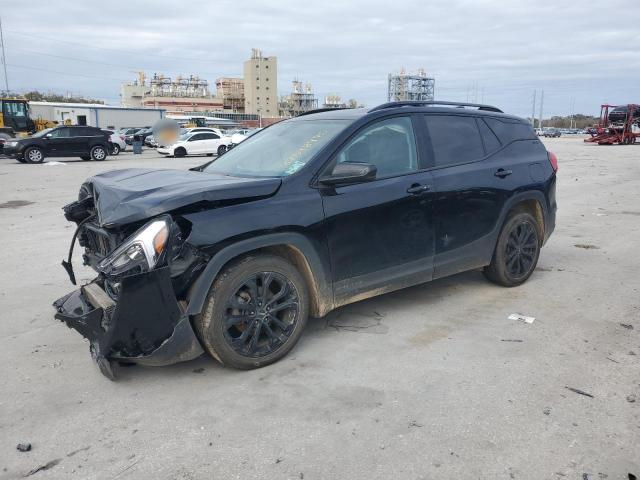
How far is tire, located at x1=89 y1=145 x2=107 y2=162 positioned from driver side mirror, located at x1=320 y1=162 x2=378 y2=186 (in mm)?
24510

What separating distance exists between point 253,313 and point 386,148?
1811 mm

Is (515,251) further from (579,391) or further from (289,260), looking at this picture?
(289,260)

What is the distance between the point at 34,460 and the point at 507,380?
2836mm

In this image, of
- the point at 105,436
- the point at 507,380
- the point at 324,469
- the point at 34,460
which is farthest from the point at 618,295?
the point at 34,460

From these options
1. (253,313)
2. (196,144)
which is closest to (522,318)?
(253,313)

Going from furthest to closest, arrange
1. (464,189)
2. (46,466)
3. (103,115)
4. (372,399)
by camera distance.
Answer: (103,115) < (464,189) < (372,399) < (46,466)

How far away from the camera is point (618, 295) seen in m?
5.22

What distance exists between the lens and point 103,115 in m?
51.5

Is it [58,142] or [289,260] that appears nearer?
[289,260]

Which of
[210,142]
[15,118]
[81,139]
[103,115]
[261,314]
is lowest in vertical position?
[261,314]

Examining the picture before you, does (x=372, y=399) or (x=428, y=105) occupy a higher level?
(x=428, y=105)

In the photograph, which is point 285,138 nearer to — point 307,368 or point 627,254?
point 307,368

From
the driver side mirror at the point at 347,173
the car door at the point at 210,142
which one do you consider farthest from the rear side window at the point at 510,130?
the car door at the point at 210,142

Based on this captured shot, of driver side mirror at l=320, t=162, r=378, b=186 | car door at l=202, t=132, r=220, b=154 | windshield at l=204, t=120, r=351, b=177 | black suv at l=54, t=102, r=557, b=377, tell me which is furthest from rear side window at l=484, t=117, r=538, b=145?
car door at l=202, t=132, r=220, b=154
